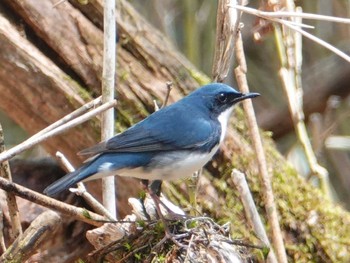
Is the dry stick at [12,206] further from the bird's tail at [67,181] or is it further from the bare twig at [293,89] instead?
the bare twig at [293,89]

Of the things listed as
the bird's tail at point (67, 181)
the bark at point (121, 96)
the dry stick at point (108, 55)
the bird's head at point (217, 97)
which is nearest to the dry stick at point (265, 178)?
the bird's head at point (217, 97)

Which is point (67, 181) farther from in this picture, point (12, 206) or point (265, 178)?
point (265, 178)

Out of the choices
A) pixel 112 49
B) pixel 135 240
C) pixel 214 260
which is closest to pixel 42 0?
pixel 112 49

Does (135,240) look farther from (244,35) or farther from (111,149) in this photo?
(244,35)

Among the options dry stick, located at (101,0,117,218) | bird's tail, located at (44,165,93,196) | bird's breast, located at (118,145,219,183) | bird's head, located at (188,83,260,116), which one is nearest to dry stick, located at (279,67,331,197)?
bird's head, located at (188,83,260,116)

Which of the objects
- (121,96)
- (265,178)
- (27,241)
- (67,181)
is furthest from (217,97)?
(27,241)

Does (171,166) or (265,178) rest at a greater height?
(171,166)
